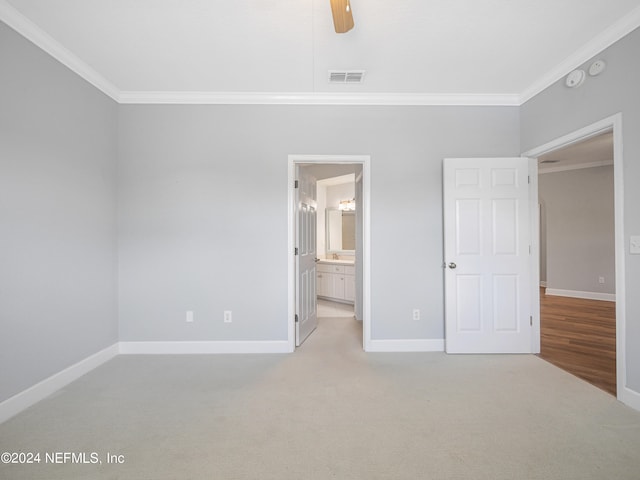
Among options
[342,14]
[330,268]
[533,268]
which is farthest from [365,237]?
[330,268]

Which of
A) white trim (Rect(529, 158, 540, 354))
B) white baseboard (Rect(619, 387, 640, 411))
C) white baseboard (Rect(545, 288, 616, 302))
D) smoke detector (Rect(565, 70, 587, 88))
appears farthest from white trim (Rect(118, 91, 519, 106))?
white baseboard (Rect(545, 288, 616, 302))

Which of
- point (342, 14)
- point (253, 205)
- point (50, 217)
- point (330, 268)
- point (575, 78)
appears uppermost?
point (575, 78)

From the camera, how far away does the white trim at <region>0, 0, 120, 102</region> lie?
77.3 inches

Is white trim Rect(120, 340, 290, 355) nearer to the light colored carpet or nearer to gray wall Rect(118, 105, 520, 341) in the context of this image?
gray wall Rect(118, 105, 520, 341)

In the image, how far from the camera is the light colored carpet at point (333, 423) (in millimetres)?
1521

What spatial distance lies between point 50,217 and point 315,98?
102 inches

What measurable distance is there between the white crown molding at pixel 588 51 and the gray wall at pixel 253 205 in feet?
1.02

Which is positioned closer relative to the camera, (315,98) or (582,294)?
(315,98)

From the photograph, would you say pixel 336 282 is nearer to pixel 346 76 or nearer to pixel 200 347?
pixel 200 347

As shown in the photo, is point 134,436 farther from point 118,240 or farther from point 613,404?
point 613,404

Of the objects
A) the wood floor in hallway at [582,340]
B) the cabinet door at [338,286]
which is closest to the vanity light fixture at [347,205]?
the cabinet door at [338,286]

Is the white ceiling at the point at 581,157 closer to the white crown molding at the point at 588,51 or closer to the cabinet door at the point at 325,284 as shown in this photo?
the white crown molding at the point at 588,51

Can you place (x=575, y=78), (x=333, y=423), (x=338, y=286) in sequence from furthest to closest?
(x=338, y=286), (x=575, y=78), (x=333, y=423)

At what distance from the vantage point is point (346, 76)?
2.74 metres
